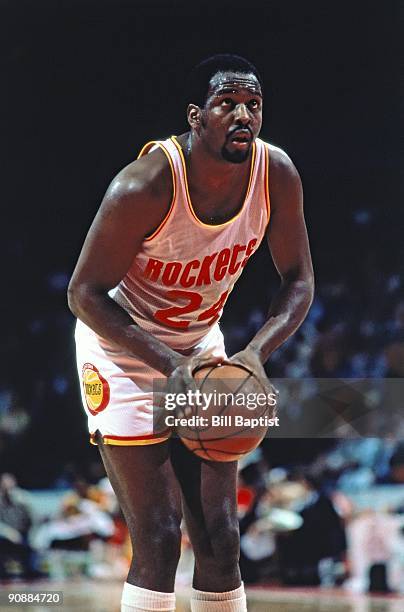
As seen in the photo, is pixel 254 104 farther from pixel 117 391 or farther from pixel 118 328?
pixel 117 391

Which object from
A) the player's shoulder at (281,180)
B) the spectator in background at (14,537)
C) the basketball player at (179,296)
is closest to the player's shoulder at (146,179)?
the basketball player at (179,296)

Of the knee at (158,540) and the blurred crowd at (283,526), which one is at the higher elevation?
the blurred crowd at (283,526)

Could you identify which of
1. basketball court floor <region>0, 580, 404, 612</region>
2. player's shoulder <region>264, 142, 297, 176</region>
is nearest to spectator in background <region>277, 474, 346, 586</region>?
basketball court floor <region>0, 580, 404, 612</region>

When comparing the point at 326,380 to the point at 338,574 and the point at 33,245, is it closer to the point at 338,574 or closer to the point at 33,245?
the point at 338,574

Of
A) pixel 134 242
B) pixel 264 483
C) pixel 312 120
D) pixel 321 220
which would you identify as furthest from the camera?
pixel 321 220

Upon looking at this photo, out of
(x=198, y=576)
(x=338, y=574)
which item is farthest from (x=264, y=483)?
(x=198, y=576)

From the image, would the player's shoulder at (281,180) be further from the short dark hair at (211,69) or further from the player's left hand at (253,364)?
the player's left hand at (253,364)

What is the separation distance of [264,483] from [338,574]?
893mm

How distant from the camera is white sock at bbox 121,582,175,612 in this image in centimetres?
280

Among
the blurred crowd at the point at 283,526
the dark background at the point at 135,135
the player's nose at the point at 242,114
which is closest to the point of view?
the player's nose at the point at 242,114

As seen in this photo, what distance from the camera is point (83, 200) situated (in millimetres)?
8375

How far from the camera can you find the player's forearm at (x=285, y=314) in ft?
9.92

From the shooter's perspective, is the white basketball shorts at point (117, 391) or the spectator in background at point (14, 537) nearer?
the white basketball shorts at point (117, 391)

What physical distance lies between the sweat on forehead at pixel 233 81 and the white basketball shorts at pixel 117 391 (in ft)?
2.79
